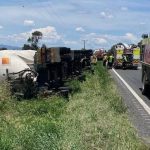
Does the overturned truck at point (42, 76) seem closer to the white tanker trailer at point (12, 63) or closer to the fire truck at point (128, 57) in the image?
the white tanker trailer at point (12, 63)

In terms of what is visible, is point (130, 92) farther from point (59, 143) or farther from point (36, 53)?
point (59, 143)

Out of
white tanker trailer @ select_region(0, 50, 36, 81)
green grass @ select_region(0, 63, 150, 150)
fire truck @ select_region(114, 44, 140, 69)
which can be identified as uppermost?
white tanker trailer @ select_region(0, 50, 36, 81)

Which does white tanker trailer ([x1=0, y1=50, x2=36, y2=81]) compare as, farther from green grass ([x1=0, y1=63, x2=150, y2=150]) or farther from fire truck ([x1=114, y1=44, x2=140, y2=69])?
fire truck ([x1=114, y1=44, x2=140, y2=69])

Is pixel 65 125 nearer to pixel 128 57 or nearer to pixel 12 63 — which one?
pixel 12 63

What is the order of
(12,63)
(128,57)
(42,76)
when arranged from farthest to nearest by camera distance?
(128,57)
(42,76)
(12,63)

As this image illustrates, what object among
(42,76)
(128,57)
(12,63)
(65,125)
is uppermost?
(12,63)

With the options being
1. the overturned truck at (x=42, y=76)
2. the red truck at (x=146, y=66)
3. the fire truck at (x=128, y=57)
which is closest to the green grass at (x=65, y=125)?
the overturned truck at (x=42, y=76)

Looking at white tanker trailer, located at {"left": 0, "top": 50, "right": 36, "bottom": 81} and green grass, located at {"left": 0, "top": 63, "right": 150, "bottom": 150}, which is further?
white tanker trailer, located at {"left": 0, "top": 50, "right": 36, "bottom": 81}

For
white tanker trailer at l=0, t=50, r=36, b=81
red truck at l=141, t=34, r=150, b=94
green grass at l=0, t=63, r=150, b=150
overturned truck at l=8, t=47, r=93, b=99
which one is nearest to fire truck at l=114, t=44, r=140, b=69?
red truck at l=141, t=34, r=150, b=94

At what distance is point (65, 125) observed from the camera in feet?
44.4

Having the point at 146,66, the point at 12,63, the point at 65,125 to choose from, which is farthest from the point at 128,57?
the point at 65,125

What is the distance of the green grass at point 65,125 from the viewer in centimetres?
1110

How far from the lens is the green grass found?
11102mm

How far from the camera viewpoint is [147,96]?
25.8 metres
